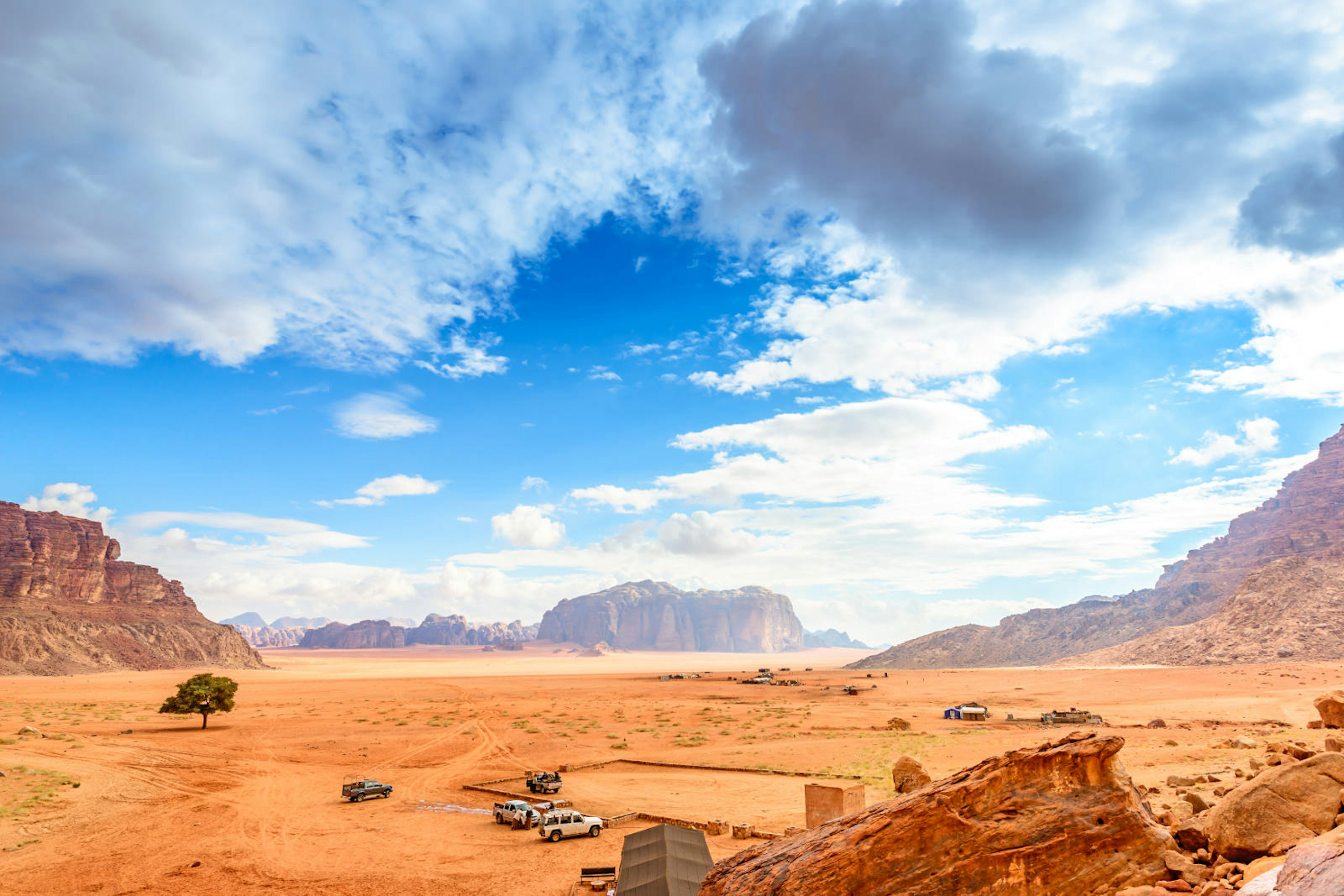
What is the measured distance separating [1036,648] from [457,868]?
173320 mm

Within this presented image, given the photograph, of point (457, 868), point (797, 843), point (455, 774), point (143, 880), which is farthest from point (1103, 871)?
point (455, 774)

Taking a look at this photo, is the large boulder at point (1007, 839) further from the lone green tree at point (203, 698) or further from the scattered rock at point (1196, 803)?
the lone green tree at point (203, 698)

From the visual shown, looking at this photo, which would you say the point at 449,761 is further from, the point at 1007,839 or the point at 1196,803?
the point at 1007,839

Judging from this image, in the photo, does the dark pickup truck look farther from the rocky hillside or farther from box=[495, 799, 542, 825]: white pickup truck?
the rocky hillside

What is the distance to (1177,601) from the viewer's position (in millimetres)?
161750

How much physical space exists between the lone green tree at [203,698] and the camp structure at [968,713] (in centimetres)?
6510

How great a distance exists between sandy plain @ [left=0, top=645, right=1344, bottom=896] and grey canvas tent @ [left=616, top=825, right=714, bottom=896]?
13.8 ft

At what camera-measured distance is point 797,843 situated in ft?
35.1

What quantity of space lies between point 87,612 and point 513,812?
177 m

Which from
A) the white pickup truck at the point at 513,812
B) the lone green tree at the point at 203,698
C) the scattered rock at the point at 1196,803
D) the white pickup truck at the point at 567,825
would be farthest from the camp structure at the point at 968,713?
the lone green tree at the point at 203,698

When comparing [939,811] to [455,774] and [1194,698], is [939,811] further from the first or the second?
[1194,698]

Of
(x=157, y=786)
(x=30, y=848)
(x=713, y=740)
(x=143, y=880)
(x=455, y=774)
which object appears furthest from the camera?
(x=713, y=740)

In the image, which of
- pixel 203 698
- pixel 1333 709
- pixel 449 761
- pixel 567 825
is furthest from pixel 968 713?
pixel 203 698

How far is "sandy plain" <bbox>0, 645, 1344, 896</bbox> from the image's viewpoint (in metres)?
24.4
